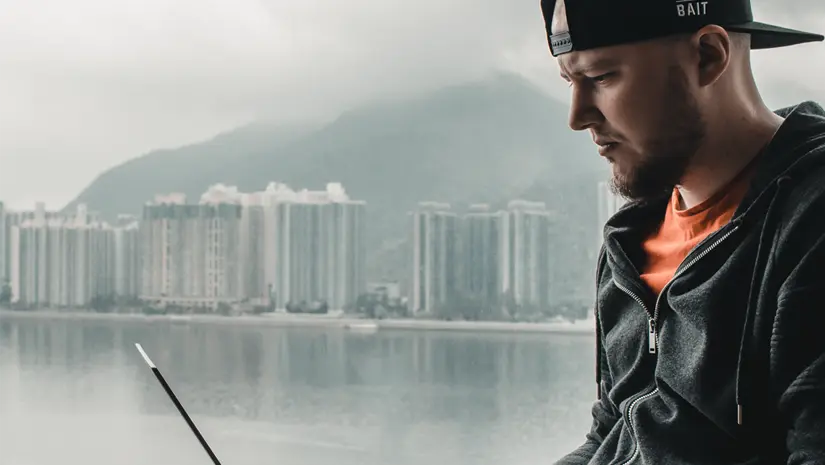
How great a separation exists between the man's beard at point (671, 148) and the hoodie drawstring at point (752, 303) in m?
0.10

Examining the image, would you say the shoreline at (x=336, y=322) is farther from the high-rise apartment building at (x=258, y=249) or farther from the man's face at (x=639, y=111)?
the man's face at (x=639, y=111)

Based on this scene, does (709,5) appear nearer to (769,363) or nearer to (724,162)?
(724,162)

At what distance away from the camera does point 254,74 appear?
1.87m

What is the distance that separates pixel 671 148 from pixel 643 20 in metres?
0.12

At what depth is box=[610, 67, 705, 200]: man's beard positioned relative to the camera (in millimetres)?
854

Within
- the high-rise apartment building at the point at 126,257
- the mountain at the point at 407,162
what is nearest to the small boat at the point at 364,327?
the mountain at the point at 407,162

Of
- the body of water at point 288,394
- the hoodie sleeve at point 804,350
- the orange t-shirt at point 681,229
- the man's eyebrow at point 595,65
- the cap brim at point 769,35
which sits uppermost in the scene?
the cap brim at point 769,35

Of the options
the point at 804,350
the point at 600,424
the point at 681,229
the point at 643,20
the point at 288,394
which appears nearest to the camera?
the point at 804,350

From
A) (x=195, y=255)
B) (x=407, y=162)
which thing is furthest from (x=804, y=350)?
(x=195, y=255)

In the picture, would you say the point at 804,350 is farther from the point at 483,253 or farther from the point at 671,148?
the point at 483,253

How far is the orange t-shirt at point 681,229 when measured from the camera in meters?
0.90

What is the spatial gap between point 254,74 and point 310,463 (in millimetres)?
777

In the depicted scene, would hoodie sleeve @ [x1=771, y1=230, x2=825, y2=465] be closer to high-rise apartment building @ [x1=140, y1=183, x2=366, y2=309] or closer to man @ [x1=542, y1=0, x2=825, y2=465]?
man @ [x1=542, y1=0, x2=825, y2=465]

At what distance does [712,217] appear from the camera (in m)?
0.92
